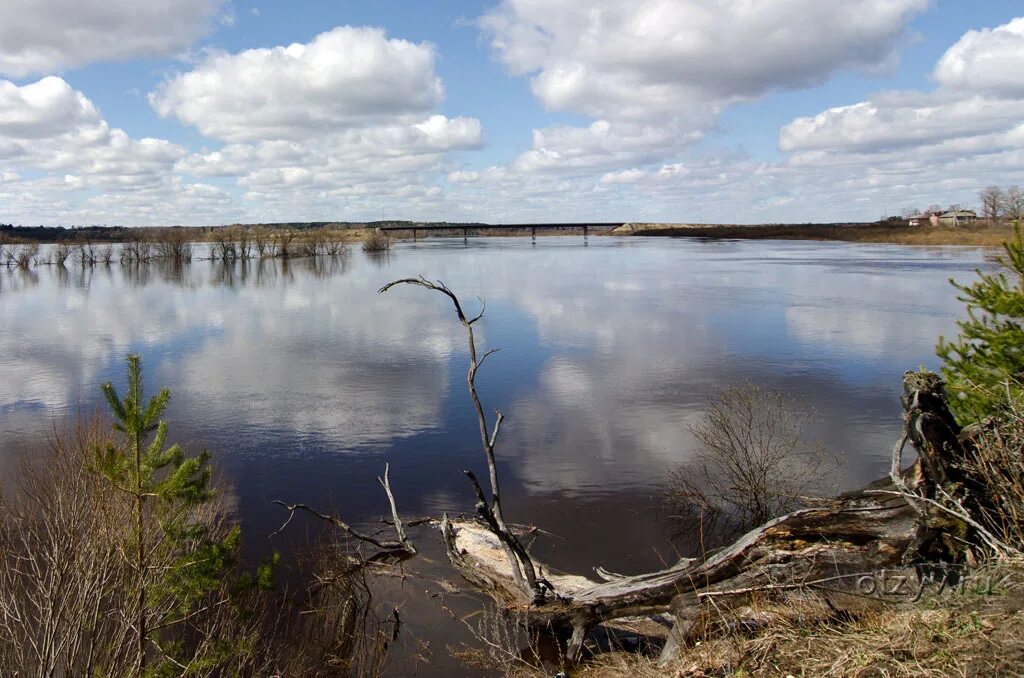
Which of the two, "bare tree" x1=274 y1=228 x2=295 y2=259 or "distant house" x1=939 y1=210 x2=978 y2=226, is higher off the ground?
"distant house" x1=939 y1=210 x2=978 y2=226

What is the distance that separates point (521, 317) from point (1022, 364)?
1305 inches

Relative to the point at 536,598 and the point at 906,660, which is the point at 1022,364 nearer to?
the point at 906,660

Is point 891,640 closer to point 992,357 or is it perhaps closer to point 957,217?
point 992,357

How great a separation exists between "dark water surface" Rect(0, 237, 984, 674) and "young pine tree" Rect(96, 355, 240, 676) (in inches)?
137

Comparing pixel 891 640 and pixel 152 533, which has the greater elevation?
pixel 891 640

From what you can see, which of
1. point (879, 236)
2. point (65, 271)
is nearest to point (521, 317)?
point (65, 271)

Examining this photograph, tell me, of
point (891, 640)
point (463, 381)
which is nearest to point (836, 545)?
point (891, 640)

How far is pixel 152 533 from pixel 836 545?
7.80 meters

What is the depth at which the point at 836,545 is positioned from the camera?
25.7 feet

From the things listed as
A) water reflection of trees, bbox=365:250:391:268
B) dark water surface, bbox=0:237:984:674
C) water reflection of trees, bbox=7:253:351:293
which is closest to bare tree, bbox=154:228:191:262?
water reflection of trees, bbox=7:253:351:293

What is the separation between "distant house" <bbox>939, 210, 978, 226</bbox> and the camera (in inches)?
6017

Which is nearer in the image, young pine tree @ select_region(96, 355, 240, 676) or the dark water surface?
young pine tree @ select_region(96, 355, 240, 676)

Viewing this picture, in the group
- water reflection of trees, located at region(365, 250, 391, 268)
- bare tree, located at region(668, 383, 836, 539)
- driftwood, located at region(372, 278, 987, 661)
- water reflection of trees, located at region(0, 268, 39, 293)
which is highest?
water reflection of trees, located at region(365, 250, 391, 268)

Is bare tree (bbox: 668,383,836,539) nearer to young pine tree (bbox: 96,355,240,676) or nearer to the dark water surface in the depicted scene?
the dark water surface
